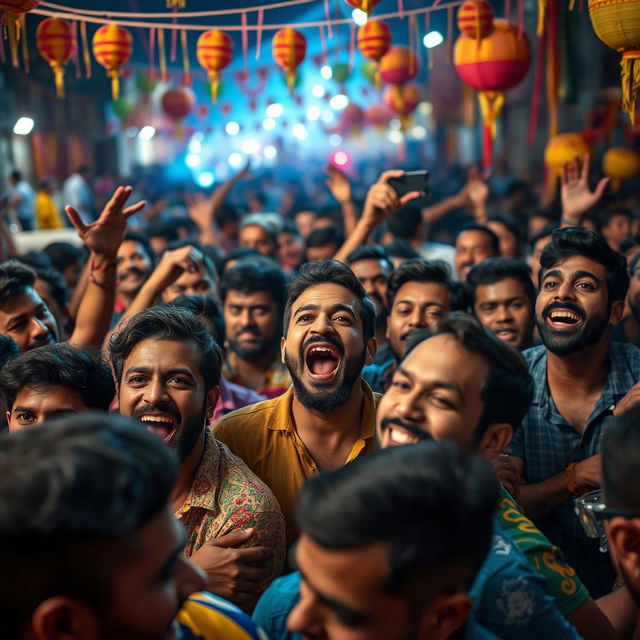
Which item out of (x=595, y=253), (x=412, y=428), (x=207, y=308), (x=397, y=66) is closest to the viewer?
(x=412, y=428)

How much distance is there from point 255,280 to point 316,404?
1.63m

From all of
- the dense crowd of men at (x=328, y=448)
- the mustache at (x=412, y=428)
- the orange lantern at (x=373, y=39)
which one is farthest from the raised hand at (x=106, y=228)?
the orange lantern at (x=373, y=39)

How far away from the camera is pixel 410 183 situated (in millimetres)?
4957

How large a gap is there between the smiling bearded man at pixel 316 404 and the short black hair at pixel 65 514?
5.92 ft

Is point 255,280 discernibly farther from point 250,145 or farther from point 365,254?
point 250,145

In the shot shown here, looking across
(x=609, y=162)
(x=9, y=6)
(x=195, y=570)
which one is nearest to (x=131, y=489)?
(x=195, y=570)

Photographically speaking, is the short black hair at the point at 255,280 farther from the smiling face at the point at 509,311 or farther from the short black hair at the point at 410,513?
the short black hair at the point at 410,513

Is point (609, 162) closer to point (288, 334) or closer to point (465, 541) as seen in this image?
point (288, 334)

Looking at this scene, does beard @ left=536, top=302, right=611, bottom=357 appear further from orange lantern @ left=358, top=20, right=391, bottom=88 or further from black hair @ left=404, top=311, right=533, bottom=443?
orange lantern @ left=358, top=20, right=391, bottom=88

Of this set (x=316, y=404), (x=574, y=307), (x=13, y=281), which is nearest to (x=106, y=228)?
(x=13, y=281)

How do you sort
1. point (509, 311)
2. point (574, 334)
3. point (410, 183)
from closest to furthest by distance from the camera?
point (574, 334)
point (509, 311)
point (410, 183)

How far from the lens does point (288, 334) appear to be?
3.40 m

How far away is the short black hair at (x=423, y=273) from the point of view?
4.27 metres

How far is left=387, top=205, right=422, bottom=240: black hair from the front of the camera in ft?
23.2
